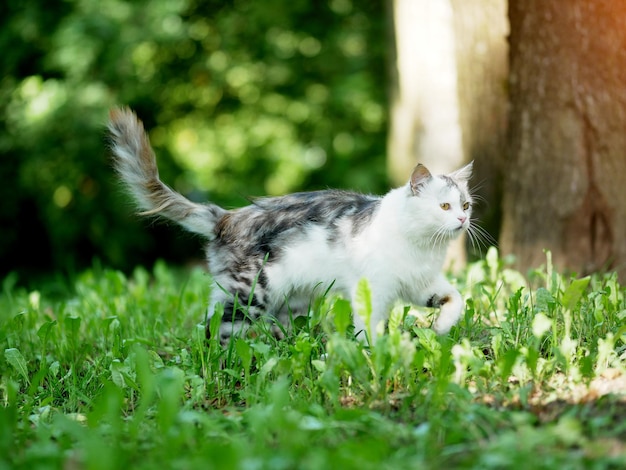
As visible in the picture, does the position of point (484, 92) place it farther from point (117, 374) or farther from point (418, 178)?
point (117, 374)

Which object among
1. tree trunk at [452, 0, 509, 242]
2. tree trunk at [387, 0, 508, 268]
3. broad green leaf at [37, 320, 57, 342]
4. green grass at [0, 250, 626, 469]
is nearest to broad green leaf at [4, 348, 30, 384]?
green grass at [0, 250, 626, 469]

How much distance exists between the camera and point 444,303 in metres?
3.76

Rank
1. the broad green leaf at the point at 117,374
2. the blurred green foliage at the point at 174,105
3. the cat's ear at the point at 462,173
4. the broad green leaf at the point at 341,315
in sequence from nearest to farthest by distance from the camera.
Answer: the broad green leaf at the point at 341,315
the broad green leaf at the point at 117,374
the cat's ear at the point at 462,173
the blurred green foliage at the point at 174,105

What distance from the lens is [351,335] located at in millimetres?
3576

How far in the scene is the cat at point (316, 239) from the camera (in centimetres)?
375

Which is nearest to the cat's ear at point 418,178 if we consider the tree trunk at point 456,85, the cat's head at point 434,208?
the cat's head at point 434,208

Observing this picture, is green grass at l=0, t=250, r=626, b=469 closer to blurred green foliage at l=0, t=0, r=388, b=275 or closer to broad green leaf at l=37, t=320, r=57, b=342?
broad green leaf at l=37, t=320, r=57, b=342

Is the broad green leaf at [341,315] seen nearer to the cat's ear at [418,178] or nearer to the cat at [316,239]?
the cat at [316,239]

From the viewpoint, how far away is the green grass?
2.30 m

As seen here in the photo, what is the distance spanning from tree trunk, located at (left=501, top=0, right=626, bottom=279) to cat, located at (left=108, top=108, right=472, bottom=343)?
46.7 inches

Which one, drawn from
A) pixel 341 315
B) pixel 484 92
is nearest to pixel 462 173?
pixel 341 315

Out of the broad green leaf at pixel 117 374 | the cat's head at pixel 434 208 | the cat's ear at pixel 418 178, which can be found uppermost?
the cat's ear at pixel 418 178

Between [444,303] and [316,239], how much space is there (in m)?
0.72

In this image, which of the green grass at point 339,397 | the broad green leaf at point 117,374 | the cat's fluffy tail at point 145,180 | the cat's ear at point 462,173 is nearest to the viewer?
the green grass at point 339,397
